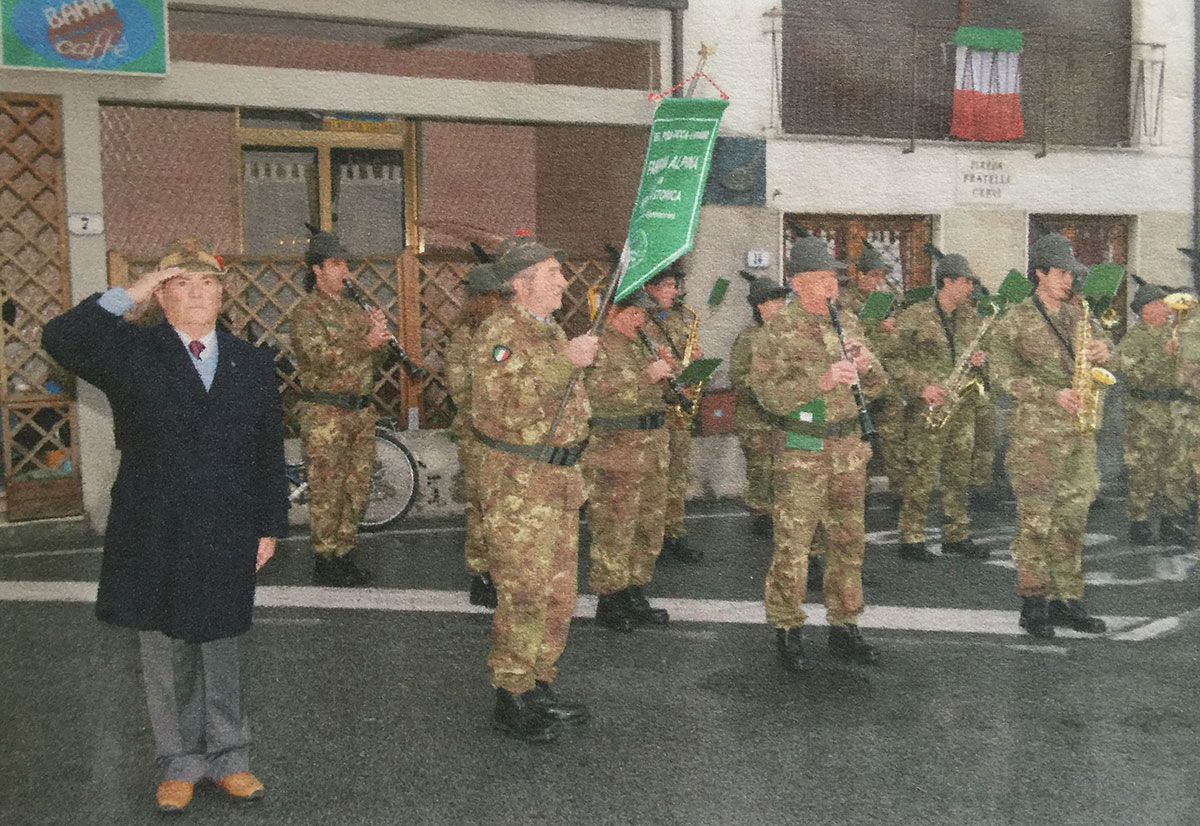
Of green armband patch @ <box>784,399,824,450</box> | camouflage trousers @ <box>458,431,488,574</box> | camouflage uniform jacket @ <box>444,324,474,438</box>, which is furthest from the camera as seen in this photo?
camouflage trousers @ <box>458,431,488,574</box>

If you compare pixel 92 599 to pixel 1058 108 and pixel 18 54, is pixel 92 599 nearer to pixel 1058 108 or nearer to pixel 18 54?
pixel 18 54

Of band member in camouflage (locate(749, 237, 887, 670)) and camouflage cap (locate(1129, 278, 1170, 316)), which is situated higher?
camouflage cap (locate(1129, 278, 1170, 316))

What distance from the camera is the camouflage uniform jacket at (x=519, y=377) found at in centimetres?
520

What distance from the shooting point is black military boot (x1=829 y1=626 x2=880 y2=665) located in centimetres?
638

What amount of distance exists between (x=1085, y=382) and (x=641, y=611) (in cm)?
280

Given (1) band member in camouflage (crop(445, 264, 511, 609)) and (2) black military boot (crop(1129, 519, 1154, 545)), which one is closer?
(1) band member in camouflage (crop(445, 264, 511, 609))

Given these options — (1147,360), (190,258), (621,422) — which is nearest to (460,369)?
(621,422)

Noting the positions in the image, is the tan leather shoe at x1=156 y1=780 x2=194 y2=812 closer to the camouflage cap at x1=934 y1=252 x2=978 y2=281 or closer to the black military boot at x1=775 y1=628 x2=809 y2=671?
the black military boot at x1=775 y1=628 x2=809 y2=671

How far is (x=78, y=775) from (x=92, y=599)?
10.5 feet

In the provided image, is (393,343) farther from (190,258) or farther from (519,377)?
(190,258)

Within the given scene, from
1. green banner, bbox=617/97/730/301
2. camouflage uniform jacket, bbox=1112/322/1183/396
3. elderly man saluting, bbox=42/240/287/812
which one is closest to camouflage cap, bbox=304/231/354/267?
elderly man saluting, bbox=42/240/287/812

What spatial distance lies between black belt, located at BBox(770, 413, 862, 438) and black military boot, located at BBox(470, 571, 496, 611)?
235 cm

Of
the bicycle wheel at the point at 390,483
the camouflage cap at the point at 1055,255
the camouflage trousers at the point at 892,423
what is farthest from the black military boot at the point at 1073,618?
the bicycle wheel at the point at 390,483

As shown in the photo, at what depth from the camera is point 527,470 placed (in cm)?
528
